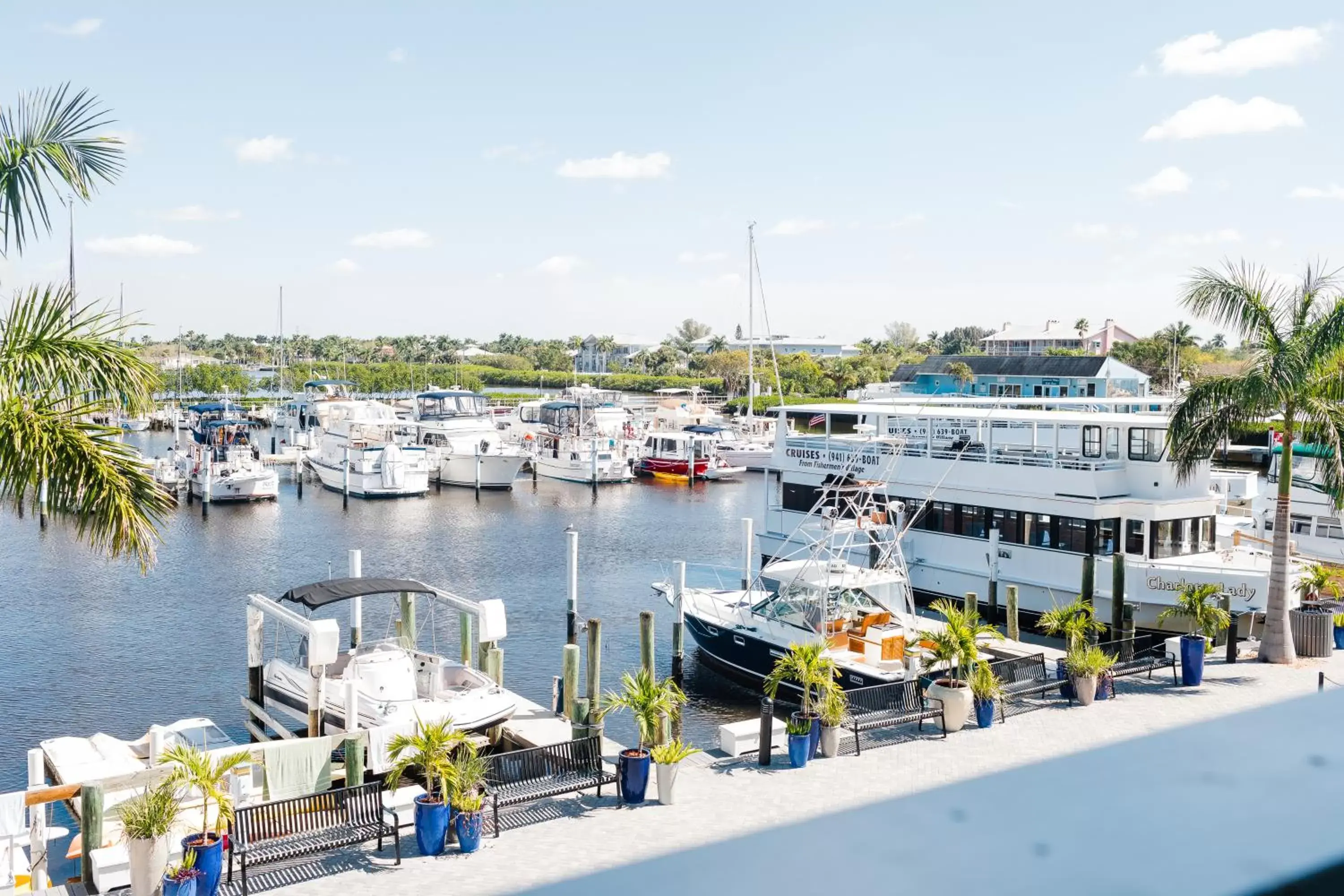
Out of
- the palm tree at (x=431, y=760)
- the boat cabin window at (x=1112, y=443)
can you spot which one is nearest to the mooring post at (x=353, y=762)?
the palm tree at (x=431, y=760)

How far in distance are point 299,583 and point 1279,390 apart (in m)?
31.1

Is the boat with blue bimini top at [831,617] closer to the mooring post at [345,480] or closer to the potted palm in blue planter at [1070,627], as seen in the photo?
the potted palm in blue planter at [1070,627]

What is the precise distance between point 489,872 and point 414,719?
6801 millimetres

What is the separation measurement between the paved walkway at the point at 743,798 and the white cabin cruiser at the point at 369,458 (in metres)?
48.6

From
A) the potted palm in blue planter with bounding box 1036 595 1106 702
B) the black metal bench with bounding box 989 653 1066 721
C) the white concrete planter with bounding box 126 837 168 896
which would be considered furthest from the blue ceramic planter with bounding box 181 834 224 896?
the potted palm in blue planter with bounding box 1036 595 1106 702

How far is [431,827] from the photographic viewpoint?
1298 cm

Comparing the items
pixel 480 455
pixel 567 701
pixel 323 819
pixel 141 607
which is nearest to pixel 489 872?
pixel 323 819

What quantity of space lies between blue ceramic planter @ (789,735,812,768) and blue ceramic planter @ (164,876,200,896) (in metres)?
7.96

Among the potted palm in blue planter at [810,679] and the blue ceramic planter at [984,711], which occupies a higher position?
the potted palm in blue planter at [810,679]

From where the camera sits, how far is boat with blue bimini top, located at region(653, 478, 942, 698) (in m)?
22.2

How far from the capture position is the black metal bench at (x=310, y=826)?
12609 millimetres

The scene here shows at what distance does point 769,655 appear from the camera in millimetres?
24234

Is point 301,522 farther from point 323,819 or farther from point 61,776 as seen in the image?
point 323,819

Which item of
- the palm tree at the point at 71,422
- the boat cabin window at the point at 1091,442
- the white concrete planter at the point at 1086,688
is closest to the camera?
the palm tree at the point at 71,422
